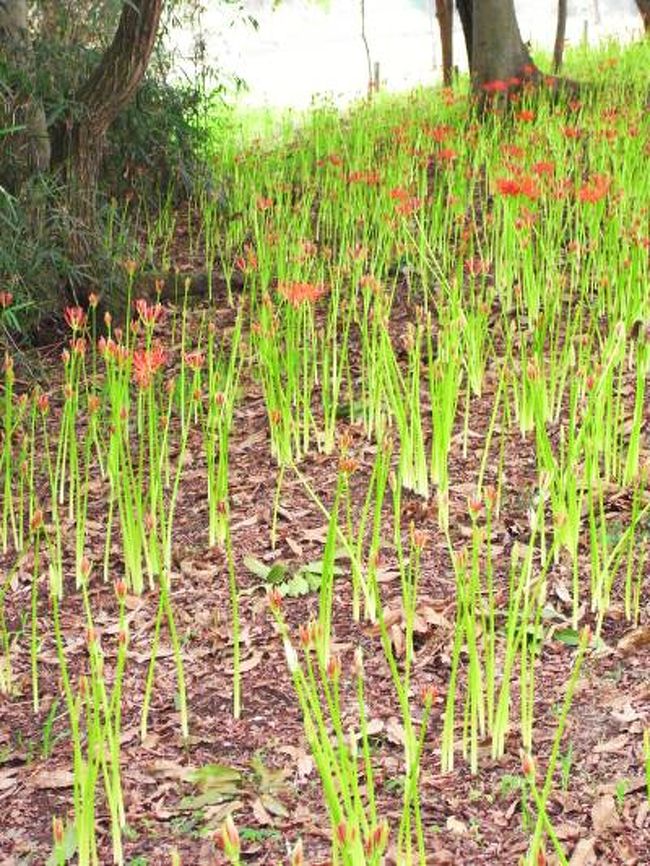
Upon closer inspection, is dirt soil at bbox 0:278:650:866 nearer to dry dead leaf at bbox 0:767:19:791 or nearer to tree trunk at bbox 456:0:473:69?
dry dead leaf at bbox 0:767:19:791

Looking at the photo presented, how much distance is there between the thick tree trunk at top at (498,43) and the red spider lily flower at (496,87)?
126 mm

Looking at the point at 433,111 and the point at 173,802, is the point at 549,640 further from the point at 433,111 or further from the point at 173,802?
the point at 433,111

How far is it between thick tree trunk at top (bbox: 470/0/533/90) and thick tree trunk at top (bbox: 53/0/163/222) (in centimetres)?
407

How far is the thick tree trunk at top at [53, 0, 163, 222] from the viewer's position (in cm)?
442

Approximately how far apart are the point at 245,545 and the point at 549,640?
0.93 m

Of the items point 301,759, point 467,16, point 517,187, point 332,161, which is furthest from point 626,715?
point 467,16

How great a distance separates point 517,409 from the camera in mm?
3326

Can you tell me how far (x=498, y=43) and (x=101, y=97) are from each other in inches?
168

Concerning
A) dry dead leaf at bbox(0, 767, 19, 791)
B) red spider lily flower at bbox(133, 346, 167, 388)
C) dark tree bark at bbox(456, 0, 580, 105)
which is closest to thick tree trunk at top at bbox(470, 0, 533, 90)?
dark tree bark at bbox(456, 0, 580, 105)

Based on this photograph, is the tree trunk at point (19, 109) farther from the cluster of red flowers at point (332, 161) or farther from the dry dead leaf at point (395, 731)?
the dry dead leaf at point (395, 731)

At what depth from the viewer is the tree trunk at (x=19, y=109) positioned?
14.8ft

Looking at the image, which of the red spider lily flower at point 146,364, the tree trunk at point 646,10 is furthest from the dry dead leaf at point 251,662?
the tree trunk at point 646,10

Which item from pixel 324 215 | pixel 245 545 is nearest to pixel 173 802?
pixel 245 545

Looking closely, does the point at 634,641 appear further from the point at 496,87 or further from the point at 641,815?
the point at 496,87
